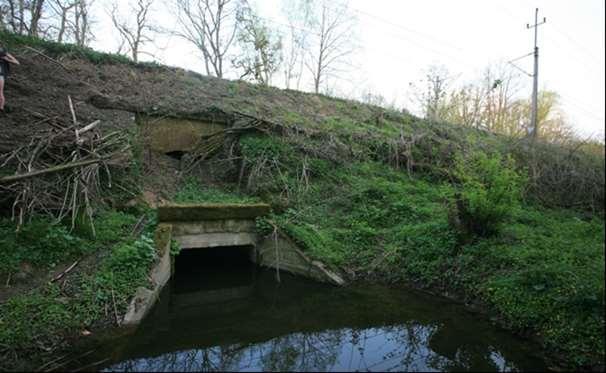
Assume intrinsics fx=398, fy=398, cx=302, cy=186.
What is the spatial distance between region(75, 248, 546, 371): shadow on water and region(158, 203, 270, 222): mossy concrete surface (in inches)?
55.1

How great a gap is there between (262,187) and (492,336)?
20.9 feet

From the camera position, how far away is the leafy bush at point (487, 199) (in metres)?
7.02

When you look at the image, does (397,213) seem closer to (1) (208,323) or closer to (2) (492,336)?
(2) (492,336)

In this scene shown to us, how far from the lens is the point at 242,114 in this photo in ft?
40.8

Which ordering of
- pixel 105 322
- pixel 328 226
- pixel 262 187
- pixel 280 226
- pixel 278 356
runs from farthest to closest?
pixel 262 187, pixel 328 226, pixel 280 226, pixel 105 322, pixel 278 356

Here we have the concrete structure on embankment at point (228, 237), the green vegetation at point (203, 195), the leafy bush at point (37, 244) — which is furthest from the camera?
the green vegetation at point (203, 195)

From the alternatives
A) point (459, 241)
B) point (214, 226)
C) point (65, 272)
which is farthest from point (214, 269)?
point (459, 241)

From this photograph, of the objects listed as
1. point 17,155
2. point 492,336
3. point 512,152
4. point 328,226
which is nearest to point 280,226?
point 328,226

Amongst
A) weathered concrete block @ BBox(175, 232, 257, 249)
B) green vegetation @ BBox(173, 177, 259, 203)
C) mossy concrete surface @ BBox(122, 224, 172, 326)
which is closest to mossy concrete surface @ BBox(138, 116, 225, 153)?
green vegetation @ BBox(173, 177, 259, 203)

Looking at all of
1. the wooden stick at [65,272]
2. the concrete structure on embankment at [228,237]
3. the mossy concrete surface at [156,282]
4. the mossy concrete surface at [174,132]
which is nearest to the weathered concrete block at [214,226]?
the concrete structure on embankment at [228,237]

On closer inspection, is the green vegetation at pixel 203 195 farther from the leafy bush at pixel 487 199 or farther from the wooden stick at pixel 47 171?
the leafy bush at pixel 487 199

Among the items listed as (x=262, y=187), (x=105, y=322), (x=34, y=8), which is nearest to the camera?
(x=105, y=322)

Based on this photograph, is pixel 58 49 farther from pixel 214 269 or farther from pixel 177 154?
pixel 214 269

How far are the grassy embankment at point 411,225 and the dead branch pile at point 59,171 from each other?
80cm
